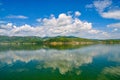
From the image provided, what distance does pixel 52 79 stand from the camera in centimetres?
3441

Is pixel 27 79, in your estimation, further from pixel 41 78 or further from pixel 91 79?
pixel 91 79

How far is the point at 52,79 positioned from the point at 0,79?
9954mm

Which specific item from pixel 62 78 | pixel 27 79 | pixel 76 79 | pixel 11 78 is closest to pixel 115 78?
pixel 76 79

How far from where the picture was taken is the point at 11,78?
36.0m

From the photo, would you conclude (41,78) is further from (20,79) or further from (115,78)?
(115,78)

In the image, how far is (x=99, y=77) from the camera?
117ft

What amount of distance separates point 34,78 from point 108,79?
13.9 meters

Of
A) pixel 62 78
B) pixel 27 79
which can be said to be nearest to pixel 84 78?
pixel 62 78

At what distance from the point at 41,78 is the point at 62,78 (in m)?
4.02

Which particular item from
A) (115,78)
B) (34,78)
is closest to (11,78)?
(34,78)

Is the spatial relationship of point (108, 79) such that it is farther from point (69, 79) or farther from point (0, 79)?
point (0, 79)

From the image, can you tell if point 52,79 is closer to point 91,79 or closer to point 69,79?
point 69,79

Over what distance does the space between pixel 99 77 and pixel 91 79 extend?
2590 mm

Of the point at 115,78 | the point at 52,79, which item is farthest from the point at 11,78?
the point at 115,78
